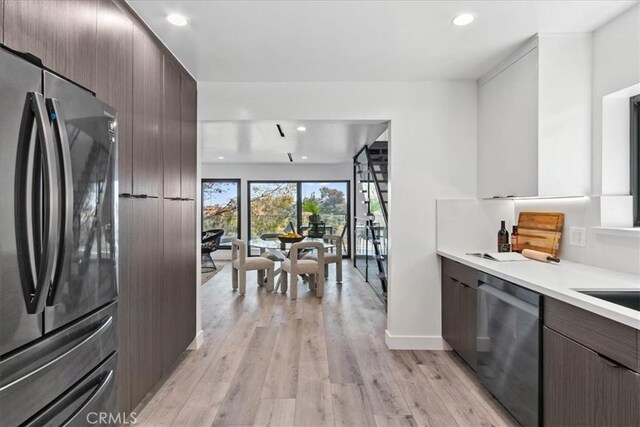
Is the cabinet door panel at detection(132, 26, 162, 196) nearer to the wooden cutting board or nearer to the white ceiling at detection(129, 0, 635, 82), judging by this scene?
the white ceiling at detection(129, 0, 635, 82)

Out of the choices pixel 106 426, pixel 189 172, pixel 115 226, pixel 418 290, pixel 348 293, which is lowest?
pixel 348 293

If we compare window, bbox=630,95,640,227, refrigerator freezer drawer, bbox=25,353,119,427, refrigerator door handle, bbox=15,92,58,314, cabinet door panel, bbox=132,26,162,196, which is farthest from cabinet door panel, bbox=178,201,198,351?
window, bbox=630,95,640,227

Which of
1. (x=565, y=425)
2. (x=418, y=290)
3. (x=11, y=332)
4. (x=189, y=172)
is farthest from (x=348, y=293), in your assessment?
(x=11, y=332)

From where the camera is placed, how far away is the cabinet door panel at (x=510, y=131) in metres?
2.27

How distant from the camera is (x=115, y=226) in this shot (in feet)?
4.96

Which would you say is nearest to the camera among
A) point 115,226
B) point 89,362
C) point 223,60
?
point 89,362

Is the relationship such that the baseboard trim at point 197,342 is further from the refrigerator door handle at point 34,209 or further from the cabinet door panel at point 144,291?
the refrigerator door handle at point 34,209

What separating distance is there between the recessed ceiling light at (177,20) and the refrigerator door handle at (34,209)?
1257mm

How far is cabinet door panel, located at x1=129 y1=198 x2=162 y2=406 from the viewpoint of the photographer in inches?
77.4

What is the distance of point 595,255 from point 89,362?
2807 millimetres

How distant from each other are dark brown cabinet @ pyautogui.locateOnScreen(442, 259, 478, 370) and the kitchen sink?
2.62ft

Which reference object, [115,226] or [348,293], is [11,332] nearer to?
[115,226]

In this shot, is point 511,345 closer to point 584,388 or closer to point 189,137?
point 584,388

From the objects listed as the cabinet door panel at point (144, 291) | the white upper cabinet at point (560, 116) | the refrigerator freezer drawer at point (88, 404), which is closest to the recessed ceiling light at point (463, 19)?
the white upper cabinet at point (560, 116)
